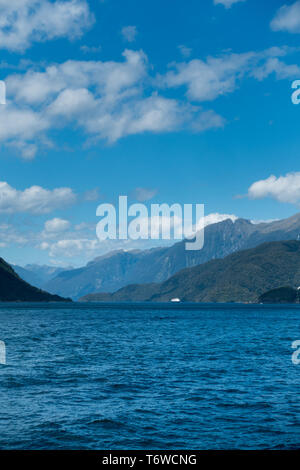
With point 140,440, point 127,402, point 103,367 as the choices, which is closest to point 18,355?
point 103,367

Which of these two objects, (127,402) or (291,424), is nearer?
(291,424)

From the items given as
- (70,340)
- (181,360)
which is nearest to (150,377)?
(181,360)

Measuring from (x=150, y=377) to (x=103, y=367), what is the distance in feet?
35.1

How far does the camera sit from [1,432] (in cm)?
3412

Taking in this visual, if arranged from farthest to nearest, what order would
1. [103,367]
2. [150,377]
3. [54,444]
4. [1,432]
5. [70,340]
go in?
[70,340] → [103,367] → [150,377] → [1,432] → [54,444]

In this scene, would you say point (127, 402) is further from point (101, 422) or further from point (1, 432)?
point (1, 432)

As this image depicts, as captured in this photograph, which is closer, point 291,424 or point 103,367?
point 291,424

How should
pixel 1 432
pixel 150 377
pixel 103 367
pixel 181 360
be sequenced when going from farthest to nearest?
pixel 181 360 → pixel 103 367 → pixel 150 377 → pixel 1 432

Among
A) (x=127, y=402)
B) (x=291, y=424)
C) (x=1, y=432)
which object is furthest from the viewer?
(x=127, y=402)

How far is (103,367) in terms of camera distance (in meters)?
64.5
